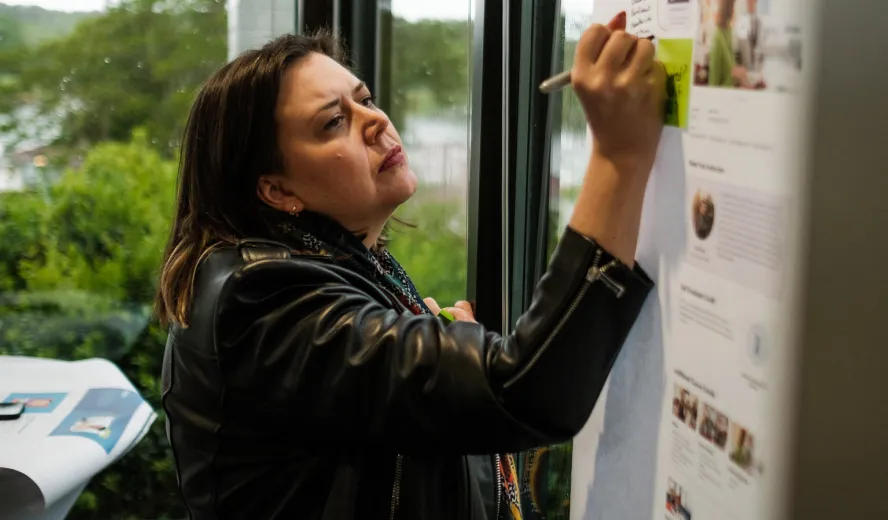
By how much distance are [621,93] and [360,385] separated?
14.0 inches

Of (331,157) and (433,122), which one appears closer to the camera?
(331,157)

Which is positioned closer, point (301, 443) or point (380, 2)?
point (301, 443)

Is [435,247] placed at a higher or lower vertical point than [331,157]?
lower

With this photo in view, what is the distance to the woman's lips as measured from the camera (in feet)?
3.73

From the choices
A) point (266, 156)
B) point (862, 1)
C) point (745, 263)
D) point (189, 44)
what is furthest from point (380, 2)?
point (862, 1)

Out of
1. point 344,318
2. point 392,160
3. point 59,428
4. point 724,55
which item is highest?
point 724,55

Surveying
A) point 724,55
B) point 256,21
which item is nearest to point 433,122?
point 256,21

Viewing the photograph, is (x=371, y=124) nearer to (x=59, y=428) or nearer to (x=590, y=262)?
(x=590, y=262)

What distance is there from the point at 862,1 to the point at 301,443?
2.42 ft

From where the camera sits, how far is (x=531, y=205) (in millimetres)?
1611

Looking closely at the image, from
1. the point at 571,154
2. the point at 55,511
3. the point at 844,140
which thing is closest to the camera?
the point at 844,140

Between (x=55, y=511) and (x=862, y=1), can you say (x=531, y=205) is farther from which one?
(x=862, y=1)

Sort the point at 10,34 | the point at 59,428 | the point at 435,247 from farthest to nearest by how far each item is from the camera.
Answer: the point at 10,34 < the point at 435,247 < the point at 59,428

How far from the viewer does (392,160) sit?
3.74ft
